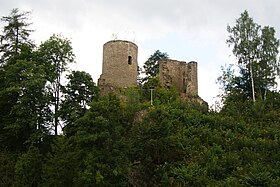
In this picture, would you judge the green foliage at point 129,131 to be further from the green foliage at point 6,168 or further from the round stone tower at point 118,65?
the round stone tower at point 118,65

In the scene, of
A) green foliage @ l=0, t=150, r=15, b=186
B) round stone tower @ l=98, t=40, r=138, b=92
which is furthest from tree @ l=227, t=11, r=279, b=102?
green foliage @ l=0, t=150, r=15, b=186

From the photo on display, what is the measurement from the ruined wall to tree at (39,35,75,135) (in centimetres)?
766

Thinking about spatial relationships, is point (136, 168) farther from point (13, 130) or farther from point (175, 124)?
point (13, 130)

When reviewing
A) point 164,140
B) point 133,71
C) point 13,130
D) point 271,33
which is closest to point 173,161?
point 164,140

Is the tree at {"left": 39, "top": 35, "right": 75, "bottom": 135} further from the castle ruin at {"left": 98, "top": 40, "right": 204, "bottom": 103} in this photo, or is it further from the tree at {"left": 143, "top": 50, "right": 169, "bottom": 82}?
the tree at {"left": 143, "top": 50, "right": 169, "bottom": 82}

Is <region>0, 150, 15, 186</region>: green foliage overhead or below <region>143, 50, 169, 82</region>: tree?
below

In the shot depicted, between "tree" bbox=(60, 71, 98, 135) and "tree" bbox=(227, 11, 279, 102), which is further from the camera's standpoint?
"tree" bbox=(227, 11, 279, 102)

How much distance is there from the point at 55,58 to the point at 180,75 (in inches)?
396

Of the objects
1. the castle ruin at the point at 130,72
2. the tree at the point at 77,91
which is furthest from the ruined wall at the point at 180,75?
the tree at the point at 77,91

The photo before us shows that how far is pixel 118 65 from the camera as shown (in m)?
33.4

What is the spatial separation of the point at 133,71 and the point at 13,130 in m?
10.6

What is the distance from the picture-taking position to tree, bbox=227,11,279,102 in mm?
34094

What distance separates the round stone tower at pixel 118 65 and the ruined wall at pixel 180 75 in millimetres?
2285

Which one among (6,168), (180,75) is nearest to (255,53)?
(180,75)
